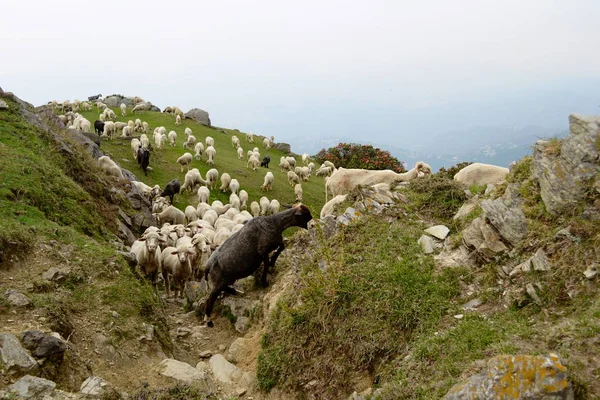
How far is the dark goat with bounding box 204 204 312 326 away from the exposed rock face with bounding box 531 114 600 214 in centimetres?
570

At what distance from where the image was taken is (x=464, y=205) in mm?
8727

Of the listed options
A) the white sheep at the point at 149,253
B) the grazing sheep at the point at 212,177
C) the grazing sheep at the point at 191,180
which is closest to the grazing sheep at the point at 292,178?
the grazing sheep at the point at 212,177

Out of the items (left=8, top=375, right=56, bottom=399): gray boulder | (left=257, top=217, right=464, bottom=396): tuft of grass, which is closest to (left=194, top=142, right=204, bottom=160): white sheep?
(left=257, top=217, right=464, bottom=396): tuft of grass

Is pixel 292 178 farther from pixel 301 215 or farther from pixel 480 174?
pixel 301 215

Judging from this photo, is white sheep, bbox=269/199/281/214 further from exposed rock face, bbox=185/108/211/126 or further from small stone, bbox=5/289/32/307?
exposed rock face, bbox=185/108/211/126

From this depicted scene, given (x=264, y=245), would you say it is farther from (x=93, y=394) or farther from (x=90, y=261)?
(x=93, y=394)

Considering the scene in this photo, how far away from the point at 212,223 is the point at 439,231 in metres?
13.2

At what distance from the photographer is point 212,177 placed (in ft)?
86.7

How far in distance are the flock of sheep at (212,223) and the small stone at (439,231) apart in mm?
3513

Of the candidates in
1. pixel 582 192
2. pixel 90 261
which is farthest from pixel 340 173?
pixel 582 192

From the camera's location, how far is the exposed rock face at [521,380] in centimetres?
386

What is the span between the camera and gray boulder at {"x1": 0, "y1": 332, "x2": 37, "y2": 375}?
18.5 feet

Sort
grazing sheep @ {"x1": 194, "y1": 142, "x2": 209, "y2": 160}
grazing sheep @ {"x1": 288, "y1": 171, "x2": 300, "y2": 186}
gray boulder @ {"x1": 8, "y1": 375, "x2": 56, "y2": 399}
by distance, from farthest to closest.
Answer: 1. grazing sheep @ {"x1": 194, "y1": 142, "x2": 209, "y2": 160}
2. grazing sheep @ {"x1": 288, "y1": 171, "x2": 300, "y2": 186}
3. gray boulder @ {"x1": 8, "y1": 375, "x2": 56, "y2": 399}

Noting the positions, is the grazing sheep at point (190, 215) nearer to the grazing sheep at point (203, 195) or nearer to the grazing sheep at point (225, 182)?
the grazing sheep at point (203, 195)
